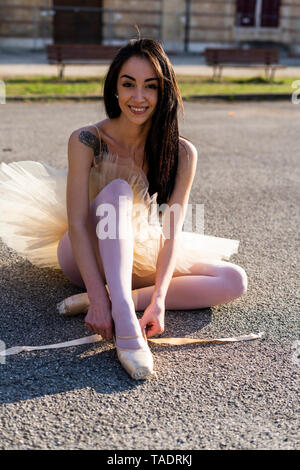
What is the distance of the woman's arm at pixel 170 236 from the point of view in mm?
2600

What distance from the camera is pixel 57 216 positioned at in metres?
3.14

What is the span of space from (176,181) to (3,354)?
115cm

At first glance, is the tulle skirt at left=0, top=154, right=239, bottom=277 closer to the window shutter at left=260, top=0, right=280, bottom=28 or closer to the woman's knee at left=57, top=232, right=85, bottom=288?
the woman's knee at left=57, top=232, right=85, bottom=288

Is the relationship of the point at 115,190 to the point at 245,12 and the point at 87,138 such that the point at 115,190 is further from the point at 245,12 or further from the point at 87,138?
the point at 245,12

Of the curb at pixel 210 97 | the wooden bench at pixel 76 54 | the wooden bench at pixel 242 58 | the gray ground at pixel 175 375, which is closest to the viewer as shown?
the gray ground at pixel 175 375

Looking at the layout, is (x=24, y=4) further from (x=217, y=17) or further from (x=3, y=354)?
(x=3, y=354)

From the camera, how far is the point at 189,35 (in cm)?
2438

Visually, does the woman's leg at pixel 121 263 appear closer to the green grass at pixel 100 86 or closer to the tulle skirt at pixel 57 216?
the tulle skirt at pixel 57 216

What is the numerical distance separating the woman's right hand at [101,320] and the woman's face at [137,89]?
894mm

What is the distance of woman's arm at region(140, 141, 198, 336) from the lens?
260 cm

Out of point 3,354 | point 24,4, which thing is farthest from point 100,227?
point 24,4

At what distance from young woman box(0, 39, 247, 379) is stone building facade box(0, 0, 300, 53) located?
2012 cm

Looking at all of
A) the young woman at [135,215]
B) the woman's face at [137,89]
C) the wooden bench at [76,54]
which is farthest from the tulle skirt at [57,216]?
the wooden bench at [76,54]

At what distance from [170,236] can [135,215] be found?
7.7 inches
